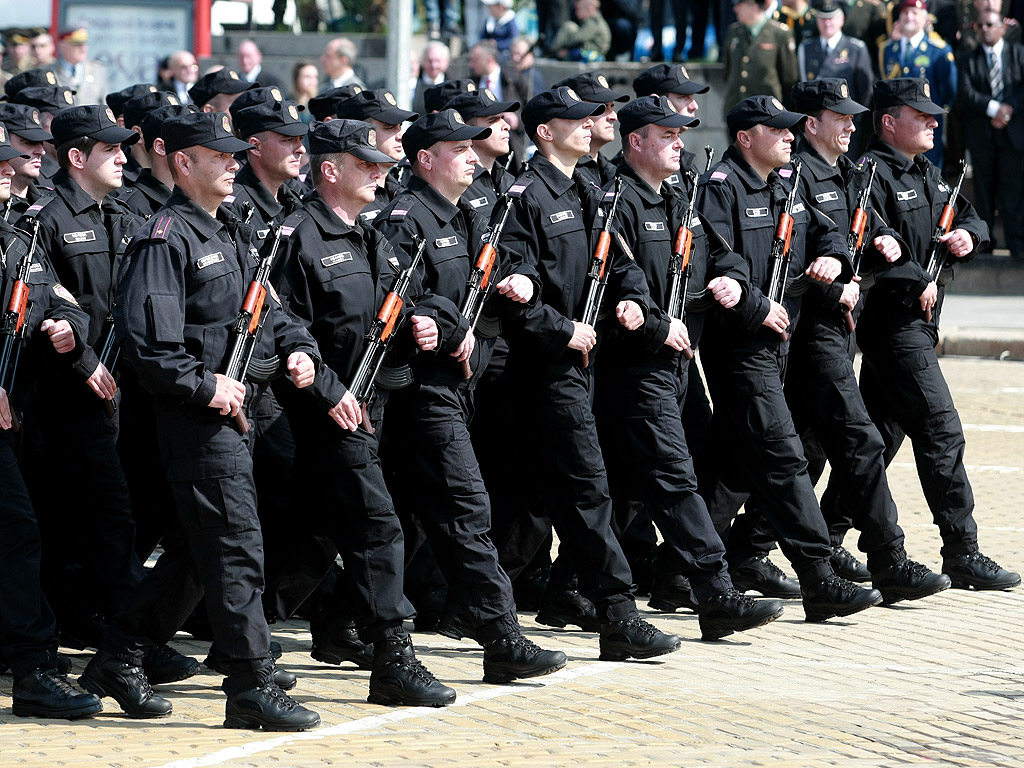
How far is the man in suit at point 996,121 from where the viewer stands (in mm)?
17547

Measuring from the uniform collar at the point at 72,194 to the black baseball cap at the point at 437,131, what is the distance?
4.24ft

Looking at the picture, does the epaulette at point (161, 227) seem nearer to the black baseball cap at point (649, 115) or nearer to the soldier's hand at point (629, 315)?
the soldier's hand at point (629, 315)

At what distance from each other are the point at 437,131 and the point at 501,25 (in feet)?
39.4

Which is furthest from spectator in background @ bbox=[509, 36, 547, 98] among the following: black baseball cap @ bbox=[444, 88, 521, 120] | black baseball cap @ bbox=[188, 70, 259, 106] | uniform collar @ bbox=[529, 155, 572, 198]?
uniform collar @ bbox=[529, 155, 572, 198]

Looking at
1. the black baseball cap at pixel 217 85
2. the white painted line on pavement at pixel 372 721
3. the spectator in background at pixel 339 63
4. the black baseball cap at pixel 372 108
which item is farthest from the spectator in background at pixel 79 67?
the white painted line on pavement at pixel 372 721

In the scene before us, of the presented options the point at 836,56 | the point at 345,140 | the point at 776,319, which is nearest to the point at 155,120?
the point at 345,140

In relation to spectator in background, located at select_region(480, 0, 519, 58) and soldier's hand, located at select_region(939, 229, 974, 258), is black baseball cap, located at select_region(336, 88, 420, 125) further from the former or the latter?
spectator in background, located at select_region(480, 0, 519, 58)

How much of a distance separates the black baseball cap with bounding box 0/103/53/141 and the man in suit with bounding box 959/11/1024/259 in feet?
37.8

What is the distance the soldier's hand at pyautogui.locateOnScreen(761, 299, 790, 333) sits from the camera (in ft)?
26.8

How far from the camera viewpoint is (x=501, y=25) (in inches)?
750

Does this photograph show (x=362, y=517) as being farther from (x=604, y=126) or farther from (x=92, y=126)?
(x=604, y=126)

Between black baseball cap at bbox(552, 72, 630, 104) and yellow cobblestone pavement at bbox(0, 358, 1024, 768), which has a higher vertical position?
black baseball cap at bbox(552, 72, 630, 104)

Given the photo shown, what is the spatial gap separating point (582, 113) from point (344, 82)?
874cm

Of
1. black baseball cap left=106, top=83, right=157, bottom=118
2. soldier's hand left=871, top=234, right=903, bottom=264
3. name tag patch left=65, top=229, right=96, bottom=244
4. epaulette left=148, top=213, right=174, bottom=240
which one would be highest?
black baseball cap left=106, top=83, right=157, bottom=118
